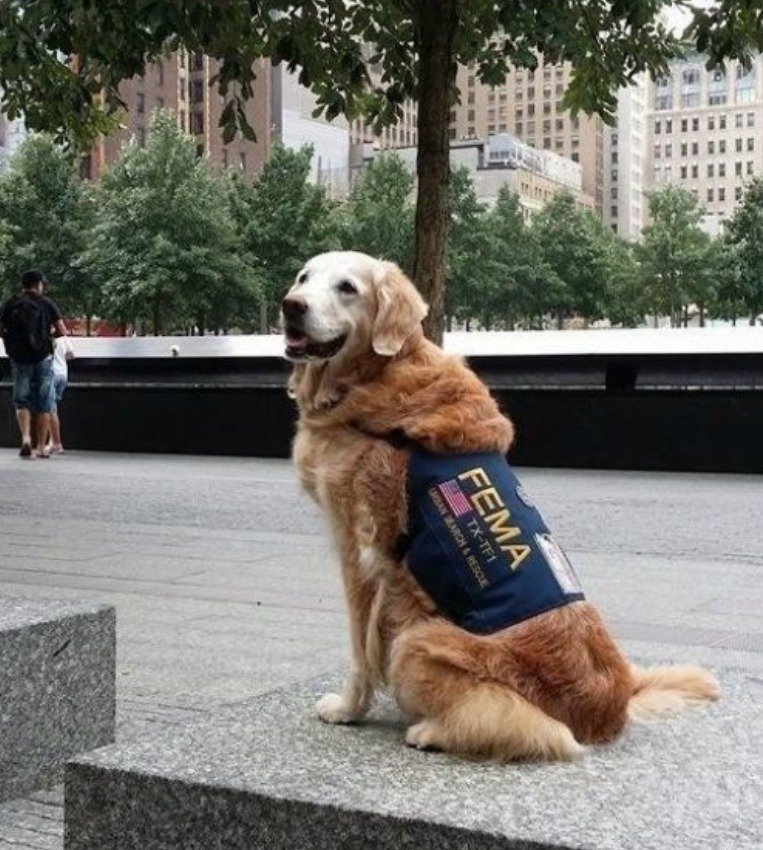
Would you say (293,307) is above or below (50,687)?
above

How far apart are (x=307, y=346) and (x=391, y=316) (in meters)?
0.20

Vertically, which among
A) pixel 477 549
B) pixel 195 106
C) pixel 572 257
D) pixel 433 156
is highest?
pixel 195 106

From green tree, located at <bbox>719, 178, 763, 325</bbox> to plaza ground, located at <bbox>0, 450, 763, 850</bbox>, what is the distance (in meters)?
49.7

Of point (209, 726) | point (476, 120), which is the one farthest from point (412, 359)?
point (476, 120)

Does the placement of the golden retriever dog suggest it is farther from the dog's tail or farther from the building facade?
the building facade

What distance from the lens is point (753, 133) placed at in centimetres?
18388

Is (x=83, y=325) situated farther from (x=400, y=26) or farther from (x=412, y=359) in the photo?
(x=412, y=359)

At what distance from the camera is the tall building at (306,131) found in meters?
121

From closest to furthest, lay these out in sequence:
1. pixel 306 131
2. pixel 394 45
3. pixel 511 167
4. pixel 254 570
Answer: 1. pixel 254 570
2. pixel 394 45
3. pixel 306 131
4. pixel 511 167

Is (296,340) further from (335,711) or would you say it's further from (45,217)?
(45,217)

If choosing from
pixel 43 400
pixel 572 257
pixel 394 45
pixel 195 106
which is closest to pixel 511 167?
pixel 195 106

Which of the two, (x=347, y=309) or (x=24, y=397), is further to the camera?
(x=24, y=397)

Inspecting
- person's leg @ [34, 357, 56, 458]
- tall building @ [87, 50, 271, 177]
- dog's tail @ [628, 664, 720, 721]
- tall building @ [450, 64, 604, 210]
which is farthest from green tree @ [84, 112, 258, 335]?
tall building @ [450, 64, 604, 210]

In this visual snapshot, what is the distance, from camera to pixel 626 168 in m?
187
